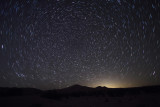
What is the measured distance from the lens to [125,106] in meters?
9.10

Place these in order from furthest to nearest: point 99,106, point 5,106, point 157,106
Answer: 1. point 99,106
2. point 5,106
3. point 157,106

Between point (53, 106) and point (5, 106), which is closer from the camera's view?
point (5, 106)

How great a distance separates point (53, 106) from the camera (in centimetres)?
968

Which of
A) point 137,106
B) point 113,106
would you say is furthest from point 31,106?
point 137,106

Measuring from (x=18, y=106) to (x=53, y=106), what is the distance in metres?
2.76

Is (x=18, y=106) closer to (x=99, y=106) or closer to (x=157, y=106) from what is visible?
(x=99, y=106)

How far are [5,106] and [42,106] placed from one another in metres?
2.81

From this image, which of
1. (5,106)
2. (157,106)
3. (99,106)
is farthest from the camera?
(99,106)

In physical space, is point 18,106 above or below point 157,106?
below

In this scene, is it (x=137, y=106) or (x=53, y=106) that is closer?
(x=137, y=106)

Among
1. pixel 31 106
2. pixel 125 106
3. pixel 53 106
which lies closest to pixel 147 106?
pixel 125 106

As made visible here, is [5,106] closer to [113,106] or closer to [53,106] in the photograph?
[53,106]

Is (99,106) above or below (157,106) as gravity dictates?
below

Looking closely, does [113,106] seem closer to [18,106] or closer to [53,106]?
[53,106]
